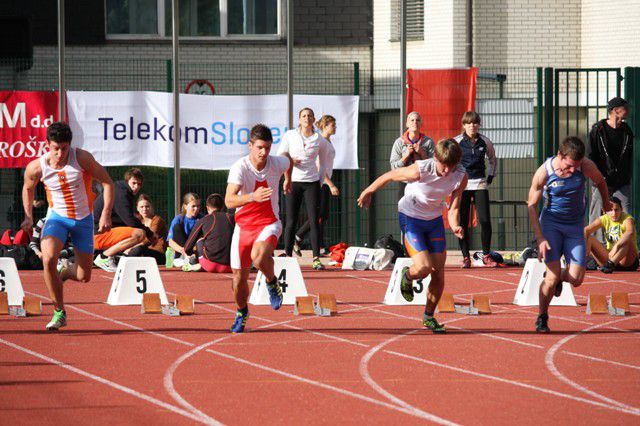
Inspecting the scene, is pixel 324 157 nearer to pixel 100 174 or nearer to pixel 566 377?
pixel 100 174

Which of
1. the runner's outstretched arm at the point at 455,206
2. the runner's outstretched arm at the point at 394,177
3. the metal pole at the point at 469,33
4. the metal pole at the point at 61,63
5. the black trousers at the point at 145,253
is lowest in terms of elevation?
the black trousers at the point at 145,253

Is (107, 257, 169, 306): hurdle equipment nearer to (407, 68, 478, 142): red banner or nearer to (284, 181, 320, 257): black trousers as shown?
(284, 181, 320, 257): black trousers

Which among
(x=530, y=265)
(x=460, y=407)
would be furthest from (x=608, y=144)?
(x=460, y=407)

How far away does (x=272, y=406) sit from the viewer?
26.8ft

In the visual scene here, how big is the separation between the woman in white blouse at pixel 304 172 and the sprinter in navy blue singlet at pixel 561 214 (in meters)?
5.82

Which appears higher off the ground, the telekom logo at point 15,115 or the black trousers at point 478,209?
the telekom logo at point 15,115

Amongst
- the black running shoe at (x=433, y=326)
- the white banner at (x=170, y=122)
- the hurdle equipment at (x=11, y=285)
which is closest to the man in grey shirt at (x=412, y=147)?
the white banner at (x=170, y=122)

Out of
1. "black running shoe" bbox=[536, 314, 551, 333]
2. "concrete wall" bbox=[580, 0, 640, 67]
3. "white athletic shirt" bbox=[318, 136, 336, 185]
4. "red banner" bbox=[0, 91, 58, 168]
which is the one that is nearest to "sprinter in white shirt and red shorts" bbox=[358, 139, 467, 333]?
"black running shoe" bbox=[536, 314, 551, 333]

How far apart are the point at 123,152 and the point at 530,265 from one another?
7727 millimetres

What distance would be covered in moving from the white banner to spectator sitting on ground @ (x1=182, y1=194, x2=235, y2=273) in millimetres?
2447

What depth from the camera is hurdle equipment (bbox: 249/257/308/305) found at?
45.4 ft

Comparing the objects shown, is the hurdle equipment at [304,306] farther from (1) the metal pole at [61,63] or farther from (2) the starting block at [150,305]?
(1) the metal pole at [61,63]

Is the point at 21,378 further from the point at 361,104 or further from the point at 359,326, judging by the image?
the point at 361,104

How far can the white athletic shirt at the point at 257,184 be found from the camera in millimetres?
11320
